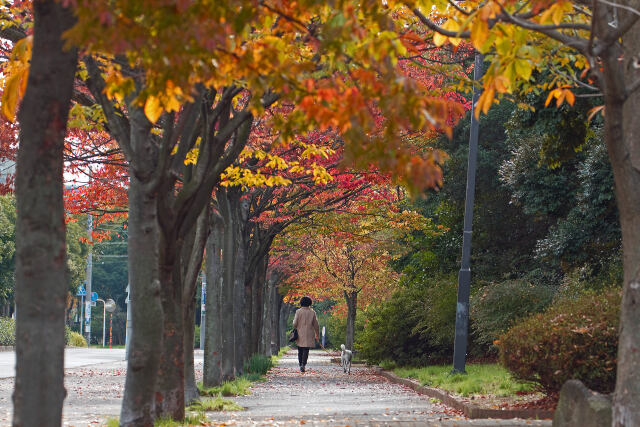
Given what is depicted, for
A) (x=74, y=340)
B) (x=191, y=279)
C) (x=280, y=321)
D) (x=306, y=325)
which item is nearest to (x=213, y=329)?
(x=191, y=279)

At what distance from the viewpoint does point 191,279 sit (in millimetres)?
11695

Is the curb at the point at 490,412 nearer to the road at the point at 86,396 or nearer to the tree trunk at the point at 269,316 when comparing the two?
the road at the point at 86,396

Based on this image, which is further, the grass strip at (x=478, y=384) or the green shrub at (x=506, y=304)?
the green shrub at (x=506, y=304)

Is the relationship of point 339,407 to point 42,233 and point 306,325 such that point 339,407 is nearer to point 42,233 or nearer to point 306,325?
point 42,233

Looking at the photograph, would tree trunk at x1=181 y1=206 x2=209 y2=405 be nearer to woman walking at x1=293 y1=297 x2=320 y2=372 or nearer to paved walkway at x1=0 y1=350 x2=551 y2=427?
paved walkway at x1=0 y1=350 x2=551 y2=427

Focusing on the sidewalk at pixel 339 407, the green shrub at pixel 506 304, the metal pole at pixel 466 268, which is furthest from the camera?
the green shrub at pixel 506 304

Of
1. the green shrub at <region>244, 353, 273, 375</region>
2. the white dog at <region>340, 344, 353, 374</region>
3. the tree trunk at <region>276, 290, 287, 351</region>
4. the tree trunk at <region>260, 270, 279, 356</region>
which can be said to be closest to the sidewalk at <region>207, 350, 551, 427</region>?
the green shrub at <region>244, 353, 273, 375</region>

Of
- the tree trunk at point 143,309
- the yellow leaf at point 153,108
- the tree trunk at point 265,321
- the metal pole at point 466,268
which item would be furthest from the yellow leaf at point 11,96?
the tree trunk at point 265,321

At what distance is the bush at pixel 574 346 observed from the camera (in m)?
10.3

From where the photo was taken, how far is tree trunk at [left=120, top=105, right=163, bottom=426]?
306 inches

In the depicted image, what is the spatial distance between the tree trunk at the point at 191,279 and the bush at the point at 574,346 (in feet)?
13.9

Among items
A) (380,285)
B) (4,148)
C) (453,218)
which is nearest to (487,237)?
(453,218)

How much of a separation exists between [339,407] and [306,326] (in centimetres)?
1112

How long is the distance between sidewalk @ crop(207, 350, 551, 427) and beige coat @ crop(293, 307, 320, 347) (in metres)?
2.66
